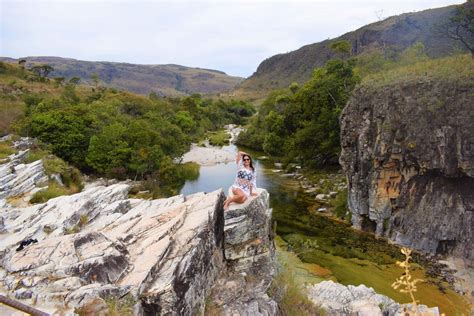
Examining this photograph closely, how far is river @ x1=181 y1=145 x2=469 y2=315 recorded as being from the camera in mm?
17312

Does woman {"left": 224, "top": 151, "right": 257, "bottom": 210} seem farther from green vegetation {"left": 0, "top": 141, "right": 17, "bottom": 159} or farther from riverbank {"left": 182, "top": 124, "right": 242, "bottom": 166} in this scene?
riverbank {"left": 182, "top": 124, "right": 242, "bottom": 166}

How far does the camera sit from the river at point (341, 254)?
17.3m

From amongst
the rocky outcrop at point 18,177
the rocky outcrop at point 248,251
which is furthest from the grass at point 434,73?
the rocky outcrop at point 18,177

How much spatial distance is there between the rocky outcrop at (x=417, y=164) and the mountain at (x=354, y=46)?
39512mm

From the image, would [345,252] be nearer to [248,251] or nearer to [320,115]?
[248,251]

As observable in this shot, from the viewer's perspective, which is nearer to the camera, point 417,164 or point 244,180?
point 244,180

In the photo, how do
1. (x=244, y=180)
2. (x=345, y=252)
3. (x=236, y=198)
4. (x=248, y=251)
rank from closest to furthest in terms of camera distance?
(x=248, y=251) < (x=236, y=198) < (x=244, y=180) < (x=345, y=252)

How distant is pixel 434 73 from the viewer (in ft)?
74.1

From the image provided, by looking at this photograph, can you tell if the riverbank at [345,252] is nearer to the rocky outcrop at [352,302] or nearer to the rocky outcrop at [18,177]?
the rocky outcrop at [352,302]

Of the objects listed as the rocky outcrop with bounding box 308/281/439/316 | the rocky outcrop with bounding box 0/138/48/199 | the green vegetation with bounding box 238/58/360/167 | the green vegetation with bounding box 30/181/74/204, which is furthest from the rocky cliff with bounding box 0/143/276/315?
the green vegetation with bounding box 238/58/360/167

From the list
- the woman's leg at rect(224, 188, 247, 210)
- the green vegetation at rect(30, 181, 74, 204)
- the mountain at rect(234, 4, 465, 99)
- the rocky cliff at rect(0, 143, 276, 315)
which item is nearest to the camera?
the rocky cliff at rect(0, 143, 276, 315)

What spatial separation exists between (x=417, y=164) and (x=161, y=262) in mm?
18661

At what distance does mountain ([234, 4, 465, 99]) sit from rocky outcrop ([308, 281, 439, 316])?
52.1 metres

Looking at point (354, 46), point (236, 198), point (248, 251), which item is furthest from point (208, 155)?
point (354, 46)
